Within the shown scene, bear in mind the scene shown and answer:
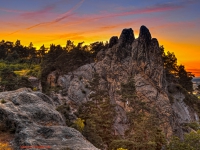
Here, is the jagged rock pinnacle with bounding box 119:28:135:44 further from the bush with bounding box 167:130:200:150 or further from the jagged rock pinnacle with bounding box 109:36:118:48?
the bush with bounding box 167:130:200:150

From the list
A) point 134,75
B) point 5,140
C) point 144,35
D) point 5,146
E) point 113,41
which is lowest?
point 5,146

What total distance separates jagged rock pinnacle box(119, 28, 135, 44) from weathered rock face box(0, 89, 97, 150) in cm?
5674

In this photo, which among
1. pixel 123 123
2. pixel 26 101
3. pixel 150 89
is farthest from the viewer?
pixel 150 89

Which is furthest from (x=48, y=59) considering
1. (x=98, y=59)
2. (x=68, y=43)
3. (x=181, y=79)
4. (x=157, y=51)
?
(x=181, y=79)

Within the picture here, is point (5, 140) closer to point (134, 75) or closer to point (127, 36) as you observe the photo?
point (134, 75)

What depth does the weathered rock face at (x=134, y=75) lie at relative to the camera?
215 feet

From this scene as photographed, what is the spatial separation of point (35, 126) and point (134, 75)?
54.2 meters

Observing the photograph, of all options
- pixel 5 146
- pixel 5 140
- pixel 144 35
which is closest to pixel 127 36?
pixel 144 35

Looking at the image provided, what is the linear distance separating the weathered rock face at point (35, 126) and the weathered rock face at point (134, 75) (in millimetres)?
38314

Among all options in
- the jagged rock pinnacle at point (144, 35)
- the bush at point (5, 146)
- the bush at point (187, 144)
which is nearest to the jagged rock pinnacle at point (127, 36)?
the jagged rock pinnacle at point (144, 35)

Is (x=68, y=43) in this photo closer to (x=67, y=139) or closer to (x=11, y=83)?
(x=11, y=83)

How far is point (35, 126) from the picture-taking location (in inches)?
834

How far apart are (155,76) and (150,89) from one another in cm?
506

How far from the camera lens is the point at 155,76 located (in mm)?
70562
